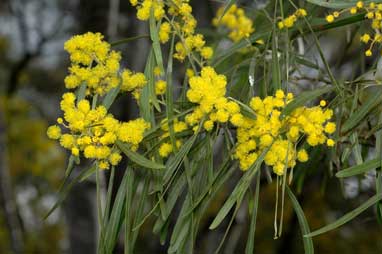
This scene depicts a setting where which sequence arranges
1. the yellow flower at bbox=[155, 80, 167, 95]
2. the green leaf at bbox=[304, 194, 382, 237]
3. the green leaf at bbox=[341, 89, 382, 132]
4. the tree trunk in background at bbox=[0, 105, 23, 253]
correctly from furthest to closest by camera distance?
the tree trunk in background at bbox=[0, 105, 23, 253] → the yellow flower at bbox=[155, 80, 167, 95] → the green leaf at bbox=[341, 89, 382, 132] → the green leaf at bbox=[304, 194, 382, 237]

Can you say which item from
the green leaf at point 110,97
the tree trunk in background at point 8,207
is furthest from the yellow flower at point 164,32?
the tree trunk in background at point 8,207

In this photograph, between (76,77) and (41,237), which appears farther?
(41,237)

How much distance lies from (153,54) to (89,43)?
106mm

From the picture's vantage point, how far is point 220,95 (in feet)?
2.77

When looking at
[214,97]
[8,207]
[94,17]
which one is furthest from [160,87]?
[8,207]

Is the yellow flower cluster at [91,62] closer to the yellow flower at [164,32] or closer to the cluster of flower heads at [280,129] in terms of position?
the yellow flower at [164,32]

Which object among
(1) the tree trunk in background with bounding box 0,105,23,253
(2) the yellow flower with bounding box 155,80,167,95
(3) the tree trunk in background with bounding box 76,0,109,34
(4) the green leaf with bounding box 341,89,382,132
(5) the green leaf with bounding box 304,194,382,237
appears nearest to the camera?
(5) the green leaf with bounding box 304,194,382,237

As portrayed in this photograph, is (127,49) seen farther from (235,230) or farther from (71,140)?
(71,140)

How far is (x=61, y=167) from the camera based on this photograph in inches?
223

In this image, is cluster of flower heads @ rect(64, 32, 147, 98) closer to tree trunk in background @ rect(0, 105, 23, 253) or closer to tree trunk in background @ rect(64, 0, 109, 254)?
tree trunk in background @ rect(64, 0, 109, 254)

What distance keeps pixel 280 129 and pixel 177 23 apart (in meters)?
0.25

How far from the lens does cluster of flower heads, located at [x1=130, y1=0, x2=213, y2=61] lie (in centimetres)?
95

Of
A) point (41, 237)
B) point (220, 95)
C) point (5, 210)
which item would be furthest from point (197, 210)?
point (41, 237)

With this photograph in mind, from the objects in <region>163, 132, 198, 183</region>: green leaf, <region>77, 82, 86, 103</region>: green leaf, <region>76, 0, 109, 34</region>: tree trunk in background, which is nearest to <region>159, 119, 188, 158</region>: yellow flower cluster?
<region>163, 132, 198, 183</region>: green leaf
